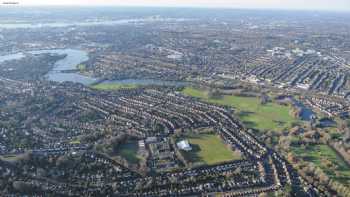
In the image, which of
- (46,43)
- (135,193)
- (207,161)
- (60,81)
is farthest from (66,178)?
(46,43)

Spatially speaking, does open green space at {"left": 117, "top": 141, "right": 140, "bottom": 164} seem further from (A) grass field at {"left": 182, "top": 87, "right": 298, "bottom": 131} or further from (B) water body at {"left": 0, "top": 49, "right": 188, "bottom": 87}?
(B) water body at {"left": 0, "top": 49, "right": 188, "bottom": 87}

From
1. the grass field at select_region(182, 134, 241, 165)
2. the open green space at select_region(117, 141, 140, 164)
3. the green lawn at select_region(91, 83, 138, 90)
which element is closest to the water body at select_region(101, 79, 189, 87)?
the green lawn at select_region(91, 83, 138, 90)

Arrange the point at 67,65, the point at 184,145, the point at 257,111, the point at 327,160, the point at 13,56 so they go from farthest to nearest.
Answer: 1. the point at 13,56
2. the point at 67,65
3. the point at 257,111
4. the point at 184,145
5. the point at 327,160

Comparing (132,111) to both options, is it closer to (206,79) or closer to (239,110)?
(239,110)

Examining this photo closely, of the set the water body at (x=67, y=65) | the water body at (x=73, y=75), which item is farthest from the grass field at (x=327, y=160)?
the water body at (x=67, y=65)

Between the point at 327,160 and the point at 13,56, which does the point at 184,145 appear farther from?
the point at 13,56

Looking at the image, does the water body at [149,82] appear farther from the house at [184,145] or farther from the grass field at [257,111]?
the house at [184,145]

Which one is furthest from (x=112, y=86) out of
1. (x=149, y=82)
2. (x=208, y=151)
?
(x=208, y=151)
